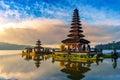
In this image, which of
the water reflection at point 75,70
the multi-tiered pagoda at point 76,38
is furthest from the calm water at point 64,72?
the multi-tiered pagoda at point 76,38

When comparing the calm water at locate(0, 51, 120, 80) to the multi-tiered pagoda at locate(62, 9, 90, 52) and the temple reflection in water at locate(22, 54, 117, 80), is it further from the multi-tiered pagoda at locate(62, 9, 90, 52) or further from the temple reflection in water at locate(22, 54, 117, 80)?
the multi-tiered pagoda at locate(62, 9, 90, 52)

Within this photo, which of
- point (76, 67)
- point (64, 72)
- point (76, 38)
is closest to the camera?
point (64, 72)

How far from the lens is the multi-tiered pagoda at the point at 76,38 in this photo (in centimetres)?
8156

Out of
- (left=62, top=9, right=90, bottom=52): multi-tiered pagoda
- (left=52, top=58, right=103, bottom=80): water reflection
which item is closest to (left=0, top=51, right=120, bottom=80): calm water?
(left=52, top=58, right=103, bottom=80): water reflection

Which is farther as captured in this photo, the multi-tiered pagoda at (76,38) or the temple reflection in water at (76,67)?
the multi-tiered pagoda at (76,38)

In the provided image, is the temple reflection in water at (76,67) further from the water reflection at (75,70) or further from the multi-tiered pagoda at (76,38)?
the multi-tiered pagoda at (76,38)

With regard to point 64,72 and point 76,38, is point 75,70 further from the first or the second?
point 76,38

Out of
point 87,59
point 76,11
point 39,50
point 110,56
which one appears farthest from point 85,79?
point 39,50

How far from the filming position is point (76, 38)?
276 ft

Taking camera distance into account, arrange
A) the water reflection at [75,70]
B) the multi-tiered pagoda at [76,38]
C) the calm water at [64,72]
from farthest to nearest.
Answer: the multi-tiered pagoda at [76,38] → the water reflection at [75,70] → the calm water at [64,72]

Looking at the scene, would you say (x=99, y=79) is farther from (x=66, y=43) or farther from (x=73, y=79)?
(x=66, y=43)

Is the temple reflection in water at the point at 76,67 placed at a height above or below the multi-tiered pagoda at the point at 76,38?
below

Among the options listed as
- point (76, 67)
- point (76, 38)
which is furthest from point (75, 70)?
point (76, 38)

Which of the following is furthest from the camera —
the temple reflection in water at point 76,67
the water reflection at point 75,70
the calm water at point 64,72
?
the temple reflection in water at point 76,67
